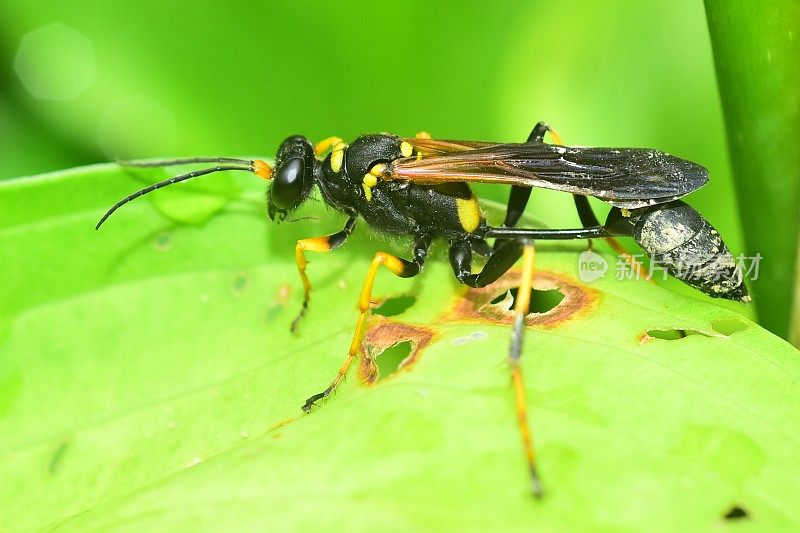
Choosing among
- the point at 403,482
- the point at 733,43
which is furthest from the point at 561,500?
the point at 733,43

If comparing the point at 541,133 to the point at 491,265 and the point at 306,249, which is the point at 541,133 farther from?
the point at 306,249

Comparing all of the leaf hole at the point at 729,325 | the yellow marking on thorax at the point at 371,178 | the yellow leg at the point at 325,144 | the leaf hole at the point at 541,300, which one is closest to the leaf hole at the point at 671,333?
the leaf hole at the point at 729,325

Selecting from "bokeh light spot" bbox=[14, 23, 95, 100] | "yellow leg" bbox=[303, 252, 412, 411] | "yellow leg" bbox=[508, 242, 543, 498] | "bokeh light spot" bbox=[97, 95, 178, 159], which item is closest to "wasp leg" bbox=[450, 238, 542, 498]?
"yellow leg" bbox=[508, 242, 543, 498]

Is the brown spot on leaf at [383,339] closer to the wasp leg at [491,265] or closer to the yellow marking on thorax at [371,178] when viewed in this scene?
the wasp leg at [491,265]

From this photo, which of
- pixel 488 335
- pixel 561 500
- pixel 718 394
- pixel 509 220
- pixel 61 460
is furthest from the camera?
pixel 509 220

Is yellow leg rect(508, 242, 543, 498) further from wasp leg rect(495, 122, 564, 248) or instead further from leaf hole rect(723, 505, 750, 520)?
wasp leg rect(495, 122, 564, 248)

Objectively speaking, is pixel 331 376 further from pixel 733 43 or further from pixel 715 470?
pixel 733 43

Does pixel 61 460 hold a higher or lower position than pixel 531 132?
lower
